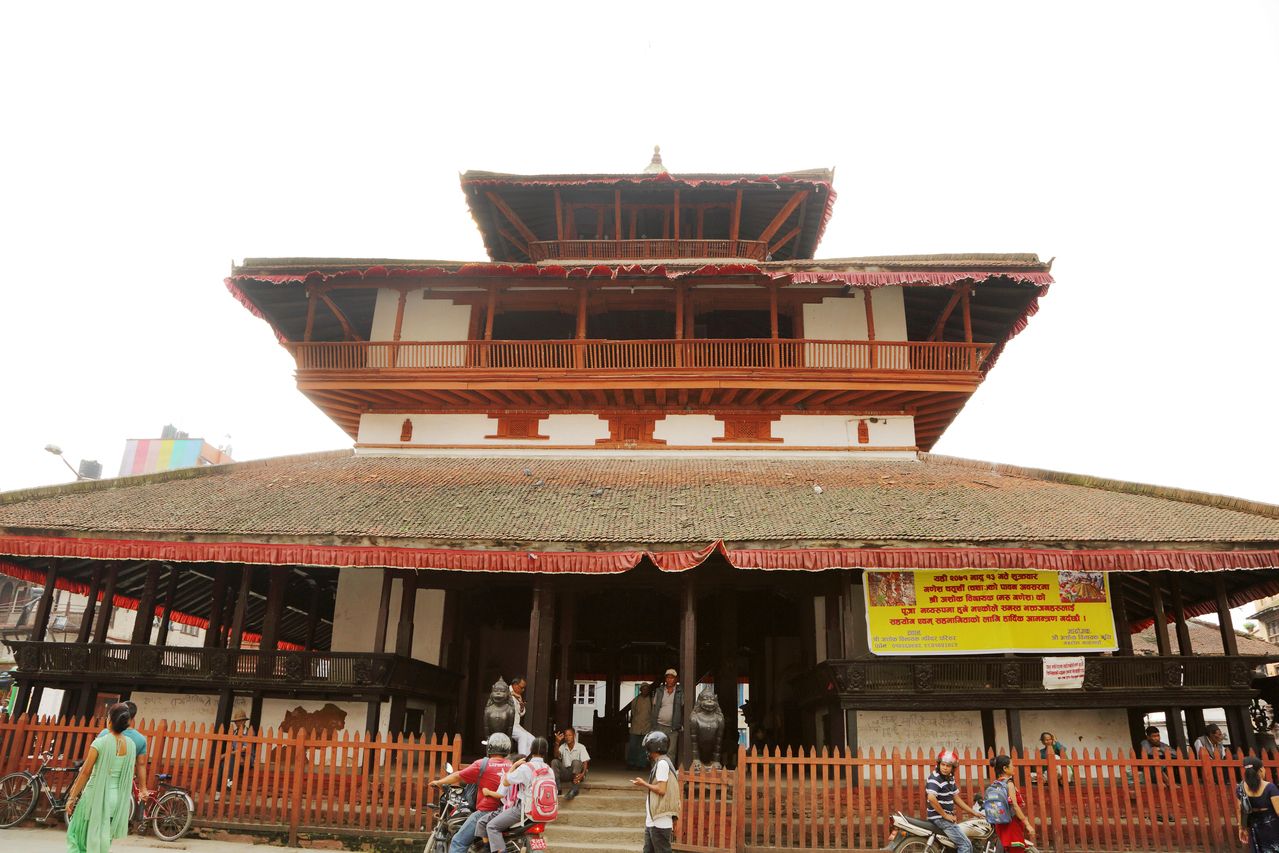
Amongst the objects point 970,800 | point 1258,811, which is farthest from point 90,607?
point 1258,811

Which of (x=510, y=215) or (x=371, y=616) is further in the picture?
(x=510, y=215)

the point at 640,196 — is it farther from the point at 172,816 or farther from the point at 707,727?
the point at 172,816

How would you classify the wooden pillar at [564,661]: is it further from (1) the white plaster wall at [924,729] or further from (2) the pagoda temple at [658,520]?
(1) the white plaster wall at [924,729]

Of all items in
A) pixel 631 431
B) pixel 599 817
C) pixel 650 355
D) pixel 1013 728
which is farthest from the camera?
pixel 650 355

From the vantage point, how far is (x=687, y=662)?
1256cm

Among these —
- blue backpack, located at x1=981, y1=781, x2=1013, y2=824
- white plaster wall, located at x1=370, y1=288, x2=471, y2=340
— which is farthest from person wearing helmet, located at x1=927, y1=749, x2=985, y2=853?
white plaster wall, located at x1=370, y1=288, x2=471, y2=340

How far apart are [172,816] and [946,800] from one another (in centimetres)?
952

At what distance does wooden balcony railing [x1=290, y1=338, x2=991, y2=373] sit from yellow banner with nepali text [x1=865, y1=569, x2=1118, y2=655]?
5150 millimetres

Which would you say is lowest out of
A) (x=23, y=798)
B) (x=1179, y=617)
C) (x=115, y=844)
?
(x=115, y=844)

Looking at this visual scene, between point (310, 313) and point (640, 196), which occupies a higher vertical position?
point (640, 196)

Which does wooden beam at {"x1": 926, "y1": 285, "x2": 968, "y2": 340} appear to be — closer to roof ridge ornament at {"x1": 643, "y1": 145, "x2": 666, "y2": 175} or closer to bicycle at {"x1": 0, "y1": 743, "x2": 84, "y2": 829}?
roof ridge ornament at {"x1": 643, "y1": 145, "x2": 666, "y2": 175}

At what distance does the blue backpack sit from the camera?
9148 mm

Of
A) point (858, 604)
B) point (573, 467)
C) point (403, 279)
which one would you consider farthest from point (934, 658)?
point (403, 279)

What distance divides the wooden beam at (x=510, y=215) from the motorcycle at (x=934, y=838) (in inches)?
615
